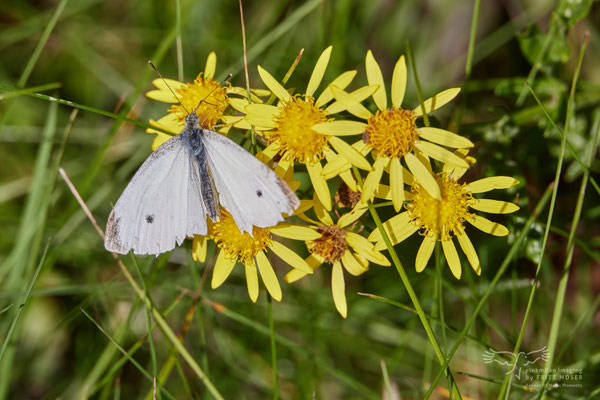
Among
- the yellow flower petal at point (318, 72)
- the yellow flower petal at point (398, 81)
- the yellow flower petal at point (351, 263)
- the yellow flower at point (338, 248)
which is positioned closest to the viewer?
the yellow flower petal at point (398, 81)

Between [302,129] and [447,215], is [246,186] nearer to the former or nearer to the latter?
[302,129]

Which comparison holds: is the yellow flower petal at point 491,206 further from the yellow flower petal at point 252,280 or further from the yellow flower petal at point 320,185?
the yellow flower petal at point 252,280

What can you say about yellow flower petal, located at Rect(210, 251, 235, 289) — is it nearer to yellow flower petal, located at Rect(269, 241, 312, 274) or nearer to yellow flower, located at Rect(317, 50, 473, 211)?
yellow flower petal, located at Rect(269, 241, 312, 274)

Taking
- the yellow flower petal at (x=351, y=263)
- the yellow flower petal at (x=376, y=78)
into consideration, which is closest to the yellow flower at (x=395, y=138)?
the yellow flower petal at (x=376, y=78)

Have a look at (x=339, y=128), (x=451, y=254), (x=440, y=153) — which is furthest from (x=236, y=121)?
(x=451, y=254)

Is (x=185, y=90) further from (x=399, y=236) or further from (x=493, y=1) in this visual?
(x=493, y=1)
